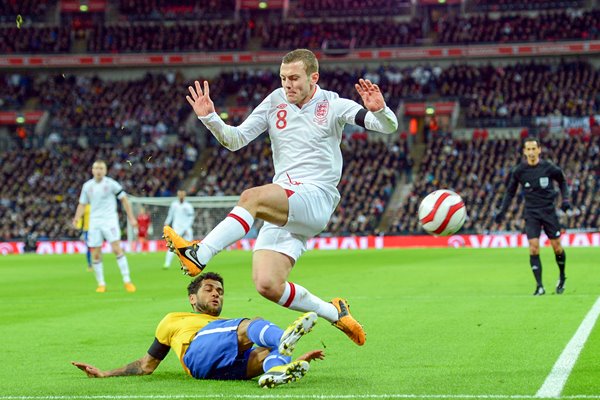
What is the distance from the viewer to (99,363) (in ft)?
28.0

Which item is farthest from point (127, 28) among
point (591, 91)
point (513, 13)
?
point (591, 91)

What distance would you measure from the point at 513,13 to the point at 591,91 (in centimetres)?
787

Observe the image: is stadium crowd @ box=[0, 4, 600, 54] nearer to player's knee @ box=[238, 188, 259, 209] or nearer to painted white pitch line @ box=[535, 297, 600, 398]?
painted white pitch line @ box=[535, 297, 600, 398]

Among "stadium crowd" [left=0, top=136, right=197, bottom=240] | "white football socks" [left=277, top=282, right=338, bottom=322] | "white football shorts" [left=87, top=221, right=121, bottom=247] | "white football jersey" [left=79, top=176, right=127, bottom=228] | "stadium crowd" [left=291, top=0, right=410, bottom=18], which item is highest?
"stadium crowd" [left=291, top=0, right=410, bottom=18]

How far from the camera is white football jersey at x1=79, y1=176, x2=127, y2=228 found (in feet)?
58.3

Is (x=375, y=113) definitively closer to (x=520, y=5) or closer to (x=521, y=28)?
(x=521, y=28)

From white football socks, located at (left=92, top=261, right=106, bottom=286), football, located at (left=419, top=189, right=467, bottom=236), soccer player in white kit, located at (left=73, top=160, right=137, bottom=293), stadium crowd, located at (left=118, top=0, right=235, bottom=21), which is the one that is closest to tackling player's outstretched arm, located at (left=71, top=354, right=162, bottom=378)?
football, located at (left=419, top=189, right=467, bottom=236)

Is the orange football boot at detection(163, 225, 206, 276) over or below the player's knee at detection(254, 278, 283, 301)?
over

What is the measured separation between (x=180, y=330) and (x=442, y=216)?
282cm

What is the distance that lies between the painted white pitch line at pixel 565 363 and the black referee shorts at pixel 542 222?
11.7ft

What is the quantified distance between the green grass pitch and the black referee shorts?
97cm

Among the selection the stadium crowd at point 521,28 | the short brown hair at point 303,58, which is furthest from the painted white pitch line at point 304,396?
the stadium crowd at point 521,28

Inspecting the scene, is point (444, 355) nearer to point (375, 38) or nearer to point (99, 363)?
point (99, 363)

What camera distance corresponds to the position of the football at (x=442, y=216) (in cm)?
891
